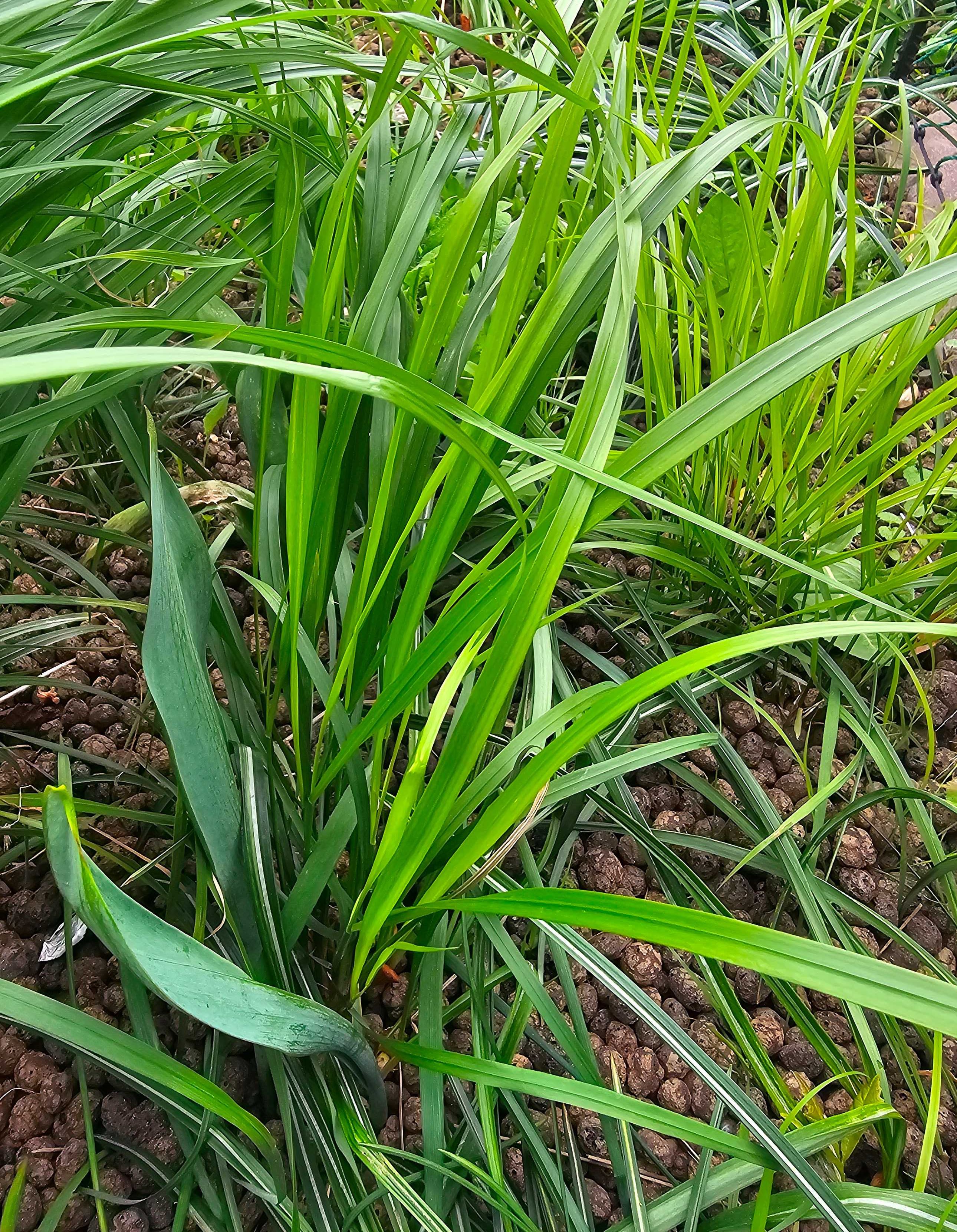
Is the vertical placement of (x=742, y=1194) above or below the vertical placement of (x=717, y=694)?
below

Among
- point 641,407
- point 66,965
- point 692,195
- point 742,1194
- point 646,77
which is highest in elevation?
point 646,77

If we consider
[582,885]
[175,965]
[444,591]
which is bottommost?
[582,885]

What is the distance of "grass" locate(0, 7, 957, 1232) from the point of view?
15.6 inches

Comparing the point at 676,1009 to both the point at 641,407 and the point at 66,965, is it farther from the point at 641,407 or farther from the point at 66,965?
the point at 641,407

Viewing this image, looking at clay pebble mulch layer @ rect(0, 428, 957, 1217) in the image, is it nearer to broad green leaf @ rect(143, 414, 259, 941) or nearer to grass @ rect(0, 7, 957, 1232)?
grass @ rect(0, 7, 957, 1232)

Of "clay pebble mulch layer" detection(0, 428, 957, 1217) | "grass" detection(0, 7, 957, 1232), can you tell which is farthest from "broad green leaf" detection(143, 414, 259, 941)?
"clay pebble mulch layer" detection(0, 428, 957, 1217)

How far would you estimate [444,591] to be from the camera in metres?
0.85

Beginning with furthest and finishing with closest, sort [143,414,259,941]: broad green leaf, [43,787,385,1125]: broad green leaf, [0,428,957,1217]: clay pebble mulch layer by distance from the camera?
1. [0,428,957,1217]: clay pebble mulch layer
2. [143,414,259,941]: broad green leaf
3. [43,787,385,1125]: broad green leaf

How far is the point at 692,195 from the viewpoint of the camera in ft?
2.86

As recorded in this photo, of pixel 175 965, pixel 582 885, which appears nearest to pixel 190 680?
pixel 175 965

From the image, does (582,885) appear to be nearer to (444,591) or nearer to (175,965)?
(444,591)

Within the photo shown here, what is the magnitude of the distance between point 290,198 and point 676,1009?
2.16ft

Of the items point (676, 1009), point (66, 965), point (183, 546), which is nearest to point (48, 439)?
point (183, 546)

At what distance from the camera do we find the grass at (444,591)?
397mm
